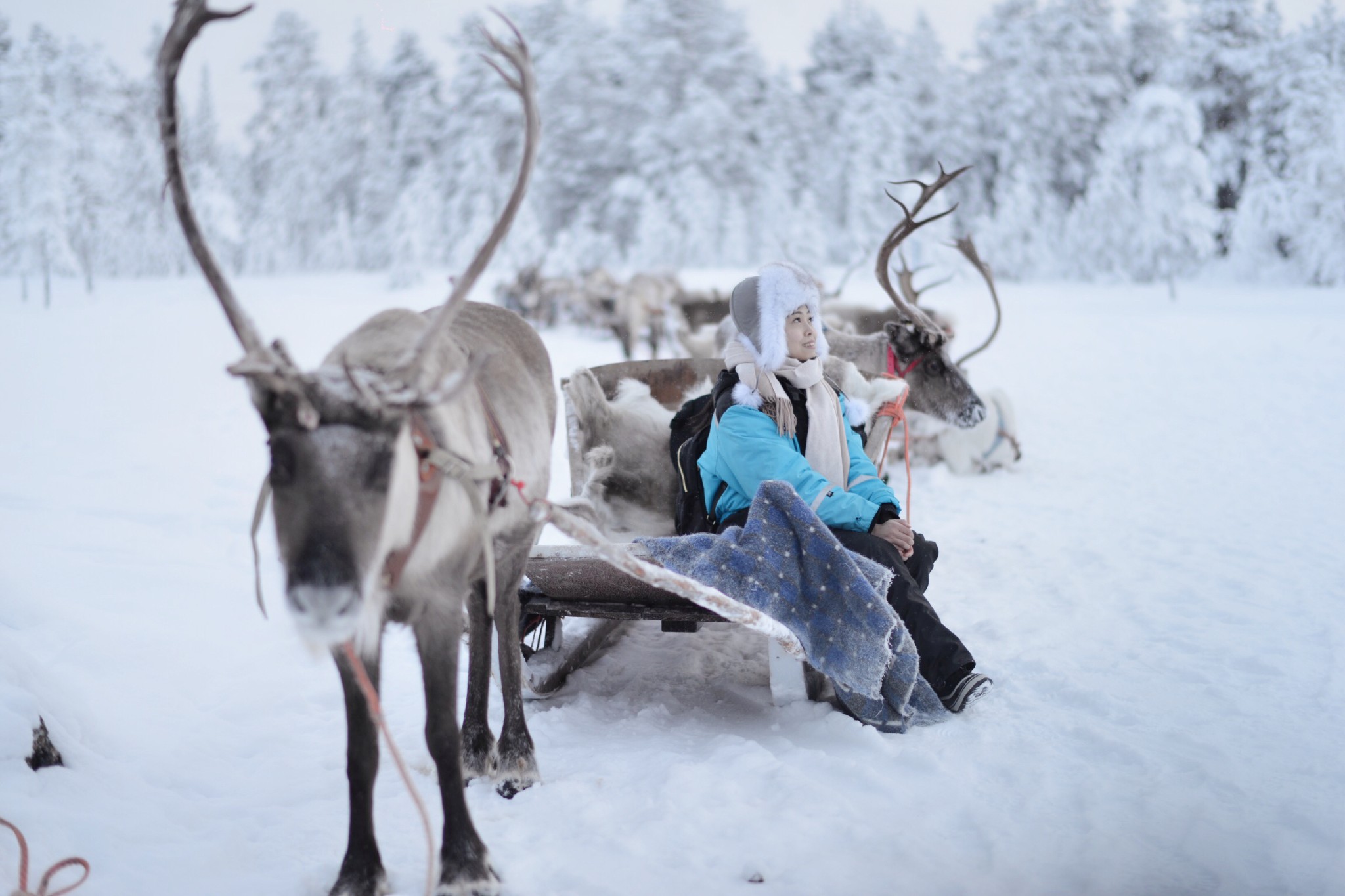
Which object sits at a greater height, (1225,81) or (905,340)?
(1225,81)

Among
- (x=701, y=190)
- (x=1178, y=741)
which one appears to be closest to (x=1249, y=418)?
(x=1178, y=741)

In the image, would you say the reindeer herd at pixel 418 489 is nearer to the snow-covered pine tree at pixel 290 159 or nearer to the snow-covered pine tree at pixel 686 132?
the snow-covered pine tree at pixel 686 132

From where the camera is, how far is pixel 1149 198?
60.4ft

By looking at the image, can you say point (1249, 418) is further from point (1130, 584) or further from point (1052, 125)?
point (1052, 125)

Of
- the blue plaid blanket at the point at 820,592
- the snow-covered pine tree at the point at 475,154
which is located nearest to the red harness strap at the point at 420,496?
the blue plaid blanket at the point at 820,592

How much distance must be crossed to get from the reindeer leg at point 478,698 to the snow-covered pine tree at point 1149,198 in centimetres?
1771

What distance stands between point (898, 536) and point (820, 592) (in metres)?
0.40

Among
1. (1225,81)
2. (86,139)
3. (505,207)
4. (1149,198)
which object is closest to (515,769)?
(505,207)

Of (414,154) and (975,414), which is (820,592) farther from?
(414,154)

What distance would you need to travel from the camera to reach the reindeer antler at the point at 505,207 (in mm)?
1611

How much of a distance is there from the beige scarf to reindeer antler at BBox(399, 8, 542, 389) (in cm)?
148

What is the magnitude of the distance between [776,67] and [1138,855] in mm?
29469

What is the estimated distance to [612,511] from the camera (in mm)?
4078

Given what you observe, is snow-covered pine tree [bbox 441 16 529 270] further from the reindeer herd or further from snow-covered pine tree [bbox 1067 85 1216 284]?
the reindeer herd
